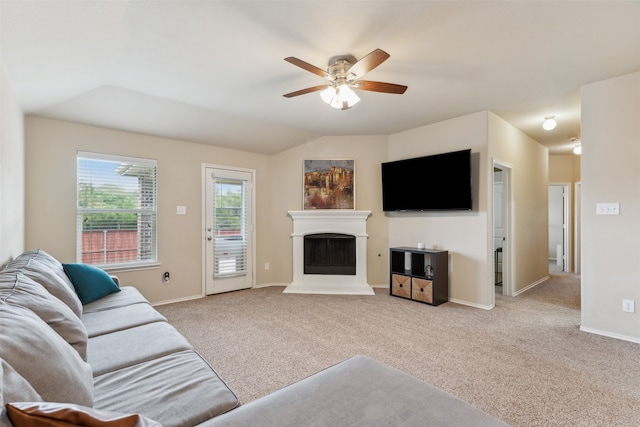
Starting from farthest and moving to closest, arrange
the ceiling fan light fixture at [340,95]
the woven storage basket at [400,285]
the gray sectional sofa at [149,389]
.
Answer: the woven storage basket at [400,285]
the ceiling fan light fixture at [340,95]
the gray sectional sofa at [149,389]

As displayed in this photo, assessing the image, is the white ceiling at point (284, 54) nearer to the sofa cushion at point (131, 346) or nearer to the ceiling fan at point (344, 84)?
A: the ceiling fan at point (344, 84)

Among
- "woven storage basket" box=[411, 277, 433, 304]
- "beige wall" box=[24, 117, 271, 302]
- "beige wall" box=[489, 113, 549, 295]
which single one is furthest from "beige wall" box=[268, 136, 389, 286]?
"beige wall" box=[489, 113, 549, 295]

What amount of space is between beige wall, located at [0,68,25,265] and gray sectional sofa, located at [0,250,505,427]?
33.2 inches

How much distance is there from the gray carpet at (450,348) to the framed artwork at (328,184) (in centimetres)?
156

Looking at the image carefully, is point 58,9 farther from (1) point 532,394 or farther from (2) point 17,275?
(1) point 532,394

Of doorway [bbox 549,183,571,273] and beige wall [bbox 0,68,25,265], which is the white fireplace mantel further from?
doorway [bbox 549,183,571,273]

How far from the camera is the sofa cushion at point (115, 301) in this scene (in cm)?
236

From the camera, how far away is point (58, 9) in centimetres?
165

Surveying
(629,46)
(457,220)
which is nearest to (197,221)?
(457,220)

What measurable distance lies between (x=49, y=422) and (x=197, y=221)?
402 cm

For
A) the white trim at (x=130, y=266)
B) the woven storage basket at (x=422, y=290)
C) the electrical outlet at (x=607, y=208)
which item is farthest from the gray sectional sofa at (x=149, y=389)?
the electrical outlet at (x=607, y=208)

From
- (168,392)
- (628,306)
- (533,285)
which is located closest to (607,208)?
(628,306)

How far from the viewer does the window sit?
357cm

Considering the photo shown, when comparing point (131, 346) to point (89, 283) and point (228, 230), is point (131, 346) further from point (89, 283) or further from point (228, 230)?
point (228, 230)
